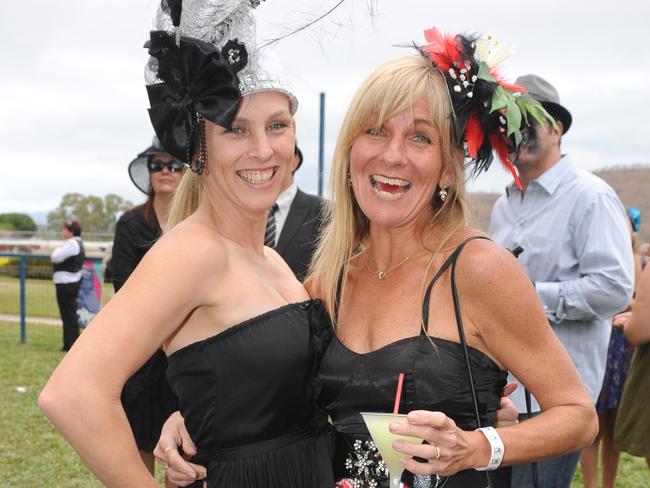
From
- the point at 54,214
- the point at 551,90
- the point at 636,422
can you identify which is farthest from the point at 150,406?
the point at 54,214

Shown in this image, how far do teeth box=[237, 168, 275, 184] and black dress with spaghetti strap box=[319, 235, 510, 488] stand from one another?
62 cm

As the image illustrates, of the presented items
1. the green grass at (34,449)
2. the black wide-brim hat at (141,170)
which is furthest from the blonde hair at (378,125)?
the green grass at (34,449)

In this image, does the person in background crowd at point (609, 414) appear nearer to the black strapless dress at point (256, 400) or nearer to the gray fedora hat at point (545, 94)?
the gray fedora hat at point (545, 94)

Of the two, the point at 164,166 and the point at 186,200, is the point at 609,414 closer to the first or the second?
the point at 164,166

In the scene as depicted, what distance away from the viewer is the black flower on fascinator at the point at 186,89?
2094 millimetres

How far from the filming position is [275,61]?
7.59 ft

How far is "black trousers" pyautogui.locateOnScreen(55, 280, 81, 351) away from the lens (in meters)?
11.0

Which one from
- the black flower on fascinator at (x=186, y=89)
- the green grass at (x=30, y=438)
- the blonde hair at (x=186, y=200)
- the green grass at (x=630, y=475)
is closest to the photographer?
the black flower on fascinator at (x=186, y=89)

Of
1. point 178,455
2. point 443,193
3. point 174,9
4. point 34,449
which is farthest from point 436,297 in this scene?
point 34,449

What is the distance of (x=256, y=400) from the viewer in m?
2.08

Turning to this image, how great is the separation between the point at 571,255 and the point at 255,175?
6.98 feet

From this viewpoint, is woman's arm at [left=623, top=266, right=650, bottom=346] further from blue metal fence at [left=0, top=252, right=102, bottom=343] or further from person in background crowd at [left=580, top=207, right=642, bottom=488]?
blue metal fence at [left=0, top=252, right=102, bottom=343]

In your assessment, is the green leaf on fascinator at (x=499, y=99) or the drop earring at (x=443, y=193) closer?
the green leaf on fascinator at (x=499, y=99)

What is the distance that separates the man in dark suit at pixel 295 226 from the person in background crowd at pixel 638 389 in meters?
1.74
